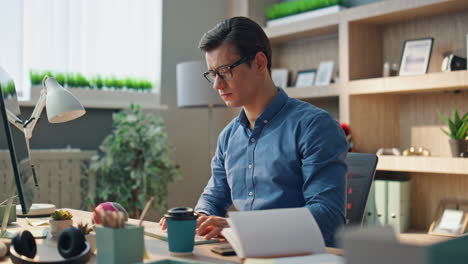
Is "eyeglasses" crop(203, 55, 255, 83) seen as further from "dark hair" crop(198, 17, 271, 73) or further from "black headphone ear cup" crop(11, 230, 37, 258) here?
"black headphone ear cup" crop(11, 230, 37, 258)

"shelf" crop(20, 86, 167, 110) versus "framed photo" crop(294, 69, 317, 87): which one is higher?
"framed photo" crop(294, 69, 317, 87)

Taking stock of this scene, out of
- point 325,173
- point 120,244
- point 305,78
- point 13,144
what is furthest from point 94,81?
point 120,244

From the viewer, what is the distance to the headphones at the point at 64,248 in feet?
3.42

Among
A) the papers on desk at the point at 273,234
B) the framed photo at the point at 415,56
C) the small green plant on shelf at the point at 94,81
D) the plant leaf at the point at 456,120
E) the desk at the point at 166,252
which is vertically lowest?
the desk at the point at 166,252

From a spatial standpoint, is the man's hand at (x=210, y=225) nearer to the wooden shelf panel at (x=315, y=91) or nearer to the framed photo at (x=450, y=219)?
the framed photo at (x=450, y=219)

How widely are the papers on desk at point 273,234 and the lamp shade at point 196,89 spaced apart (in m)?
2.67

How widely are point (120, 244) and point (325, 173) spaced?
0.74 m

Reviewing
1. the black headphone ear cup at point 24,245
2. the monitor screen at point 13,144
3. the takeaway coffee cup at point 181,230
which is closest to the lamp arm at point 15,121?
the monitor screen at point 13,144

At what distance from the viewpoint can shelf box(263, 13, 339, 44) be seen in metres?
3.61

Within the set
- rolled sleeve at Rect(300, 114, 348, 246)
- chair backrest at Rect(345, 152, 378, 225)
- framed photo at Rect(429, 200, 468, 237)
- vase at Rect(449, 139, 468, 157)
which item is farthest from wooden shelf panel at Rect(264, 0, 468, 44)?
rolled sleeve at Rect(300, 114, 348, 246)

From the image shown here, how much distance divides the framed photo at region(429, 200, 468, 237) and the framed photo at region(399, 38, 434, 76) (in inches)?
32.1

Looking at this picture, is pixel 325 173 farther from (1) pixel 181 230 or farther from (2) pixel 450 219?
(2) pixel 450 219

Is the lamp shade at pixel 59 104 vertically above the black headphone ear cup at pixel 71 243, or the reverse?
the lamp shade at pixel 59 104

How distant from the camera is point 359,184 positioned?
186 cm
